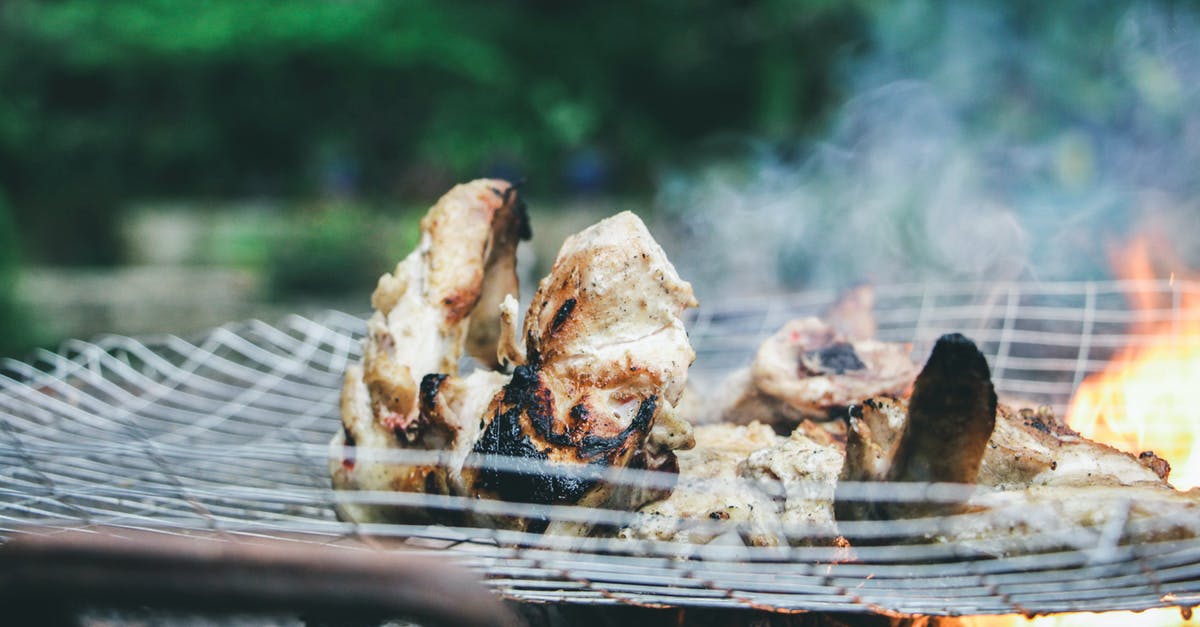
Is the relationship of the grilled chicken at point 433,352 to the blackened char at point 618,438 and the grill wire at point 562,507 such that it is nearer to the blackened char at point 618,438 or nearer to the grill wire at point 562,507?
the grill wire at point 562,507

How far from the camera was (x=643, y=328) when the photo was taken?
2.13 metres

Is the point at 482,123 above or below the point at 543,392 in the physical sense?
above

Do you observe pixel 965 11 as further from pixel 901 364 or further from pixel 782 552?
pixel 782 552

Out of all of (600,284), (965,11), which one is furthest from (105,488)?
(965,11)

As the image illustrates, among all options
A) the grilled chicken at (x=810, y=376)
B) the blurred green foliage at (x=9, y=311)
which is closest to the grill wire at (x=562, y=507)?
the grilled chicken at (x=810, y=376)

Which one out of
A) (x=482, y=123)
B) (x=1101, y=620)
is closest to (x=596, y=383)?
(x=1101, y=620)

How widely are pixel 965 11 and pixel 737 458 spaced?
8.01 meters

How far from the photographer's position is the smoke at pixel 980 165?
5.13 meters

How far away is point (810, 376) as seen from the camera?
8.82 ft

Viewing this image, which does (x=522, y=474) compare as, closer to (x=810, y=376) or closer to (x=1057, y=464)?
(x=810, y=376)

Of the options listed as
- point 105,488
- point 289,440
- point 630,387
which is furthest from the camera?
point 289,440

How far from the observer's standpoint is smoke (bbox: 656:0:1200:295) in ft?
16.8

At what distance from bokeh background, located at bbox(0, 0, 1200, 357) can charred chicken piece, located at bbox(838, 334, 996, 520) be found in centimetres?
453

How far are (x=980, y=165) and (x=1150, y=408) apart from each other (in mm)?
4761
